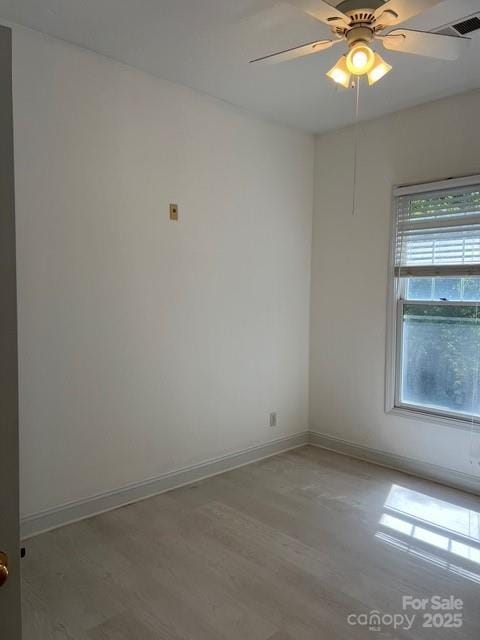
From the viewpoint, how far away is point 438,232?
139 inches

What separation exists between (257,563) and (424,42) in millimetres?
2683

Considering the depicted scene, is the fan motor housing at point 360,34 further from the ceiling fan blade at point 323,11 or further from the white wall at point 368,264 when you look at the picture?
the white wall at point 368,264

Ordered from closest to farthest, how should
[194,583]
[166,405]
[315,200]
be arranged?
[194,583] → [166,405] → [315,200]

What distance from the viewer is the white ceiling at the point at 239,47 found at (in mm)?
2355

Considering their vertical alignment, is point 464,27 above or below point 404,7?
above

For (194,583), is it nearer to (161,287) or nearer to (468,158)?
(161,287)

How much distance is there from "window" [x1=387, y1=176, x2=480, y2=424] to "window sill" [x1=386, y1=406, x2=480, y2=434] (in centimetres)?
1

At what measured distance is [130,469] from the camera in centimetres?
316

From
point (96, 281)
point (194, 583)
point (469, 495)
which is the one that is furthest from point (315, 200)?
point (194, 583)

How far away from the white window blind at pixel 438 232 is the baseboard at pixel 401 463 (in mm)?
1491

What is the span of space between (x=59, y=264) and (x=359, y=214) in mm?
2522

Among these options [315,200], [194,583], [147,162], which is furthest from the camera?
[315,200]

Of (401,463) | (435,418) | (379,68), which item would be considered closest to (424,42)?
(379,68)

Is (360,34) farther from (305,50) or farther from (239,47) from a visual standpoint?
(239,47)
